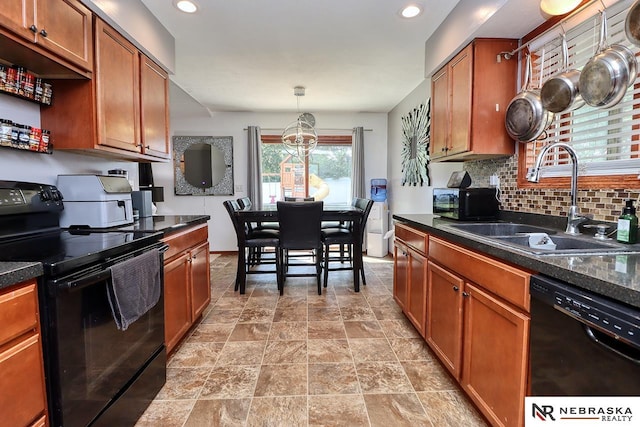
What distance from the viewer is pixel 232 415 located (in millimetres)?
1573

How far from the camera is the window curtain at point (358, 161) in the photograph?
17.4 feet

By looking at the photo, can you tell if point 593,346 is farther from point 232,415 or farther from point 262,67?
point 262,67

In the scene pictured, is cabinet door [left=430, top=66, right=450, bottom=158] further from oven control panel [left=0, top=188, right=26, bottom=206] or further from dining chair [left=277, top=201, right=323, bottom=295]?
oven control panel [left=0, top=188, right=26, bottom=206]

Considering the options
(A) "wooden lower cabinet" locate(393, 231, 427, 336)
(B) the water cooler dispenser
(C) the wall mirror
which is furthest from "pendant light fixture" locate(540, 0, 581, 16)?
(C) the wall mirror

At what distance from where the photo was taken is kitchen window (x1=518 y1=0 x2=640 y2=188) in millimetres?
1476

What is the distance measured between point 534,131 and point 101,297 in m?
2.42

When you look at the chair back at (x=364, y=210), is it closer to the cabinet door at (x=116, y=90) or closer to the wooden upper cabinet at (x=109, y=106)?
the wooden upper cabinet at (x=109, y=106)

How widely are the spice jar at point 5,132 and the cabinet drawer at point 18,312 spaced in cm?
96

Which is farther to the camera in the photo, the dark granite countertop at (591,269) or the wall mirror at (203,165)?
the wall mirror at (203,165)

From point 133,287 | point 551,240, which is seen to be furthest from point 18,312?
point 551,240

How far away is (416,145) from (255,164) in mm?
2566

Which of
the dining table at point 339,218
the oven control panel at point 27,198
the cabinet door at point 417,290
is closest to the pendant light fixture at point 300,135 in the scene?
the dining table at point 339,218

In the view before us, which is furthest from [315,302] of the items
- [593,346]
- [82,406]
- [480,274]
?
[593,346]

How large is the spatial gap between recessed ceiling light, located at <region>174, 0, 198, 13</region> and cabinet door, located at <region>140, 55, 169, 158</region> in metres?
0.44
